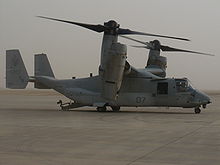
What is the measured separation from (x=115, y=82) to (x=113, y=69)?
0.91m

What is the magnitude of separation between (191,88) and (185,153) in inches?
657

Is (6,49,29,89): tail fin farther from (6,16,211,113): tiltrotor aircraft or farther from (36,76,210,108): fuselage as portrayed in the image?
(36,76,210,108): fuselage

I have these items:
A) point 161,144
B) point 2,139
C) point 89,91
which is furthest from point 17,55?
point 161,144

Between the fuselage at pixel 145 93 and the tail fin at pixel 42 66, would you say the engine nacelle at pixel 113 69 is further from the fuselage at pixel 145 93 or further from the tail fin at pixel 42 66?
the tail fin at pixel 42 66

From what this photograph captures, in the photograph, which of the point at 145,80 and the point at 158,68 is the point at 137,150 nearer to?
the point at 145,80

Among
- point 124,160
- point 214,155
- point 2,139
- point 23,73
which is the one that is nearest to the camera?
point 124,160

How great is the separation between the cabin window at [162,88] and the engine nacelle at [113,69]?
3.46m

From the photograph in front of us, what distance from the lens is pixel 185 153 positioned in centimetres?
922

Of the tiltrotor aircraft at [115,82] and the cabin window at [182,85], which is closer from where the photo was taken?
the tiltrotor aircraft at [115,82]

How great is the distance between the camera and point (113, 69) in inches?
897

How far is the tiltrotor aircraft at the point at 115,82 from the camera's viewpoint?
23.1 metres

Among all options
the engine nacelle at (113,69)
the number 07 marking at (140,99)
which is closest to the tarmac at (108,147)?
the engine nacelle at (113,69)

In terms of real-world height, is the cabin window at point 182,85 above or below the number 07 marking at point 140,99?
above

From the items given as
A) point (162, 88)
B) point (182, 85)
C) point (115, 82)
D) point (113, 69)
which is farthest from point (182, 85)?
point (113, 69)
